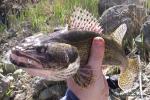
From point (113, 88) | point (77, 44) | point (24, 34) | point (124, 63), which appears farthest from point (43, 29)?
point (77, 44)

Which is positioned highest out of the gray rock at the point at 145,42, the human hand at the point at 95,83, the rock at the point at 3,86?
the human hand at the point at 95,83

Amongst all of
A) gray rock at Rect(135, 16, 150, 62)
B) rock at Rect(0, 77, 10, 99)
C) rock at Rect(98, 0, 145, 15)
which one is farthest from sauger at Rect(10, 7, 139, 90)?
rock at Rect(98, 0, 145, 15)

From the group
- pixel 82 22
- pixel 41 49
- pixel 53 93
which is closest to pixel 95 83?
pixel 82 22

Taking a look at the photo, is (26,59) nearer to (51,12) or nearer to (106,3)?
(106,3)

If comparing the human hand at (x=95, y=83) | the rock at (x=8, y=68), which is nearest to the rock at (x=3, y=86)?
the rock at (x=8, y=68)

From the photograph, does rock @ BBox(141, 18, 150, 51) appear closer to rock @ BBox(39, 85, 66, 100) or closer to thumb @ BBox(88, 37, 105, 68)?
rock @ BBox(39, 85, 66, 100)

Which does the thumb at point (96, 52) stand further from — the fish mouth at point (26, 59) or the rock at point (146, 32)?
the rock at point (146, 32)

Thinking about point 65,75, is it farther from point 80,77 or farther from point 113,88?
point 113,88
